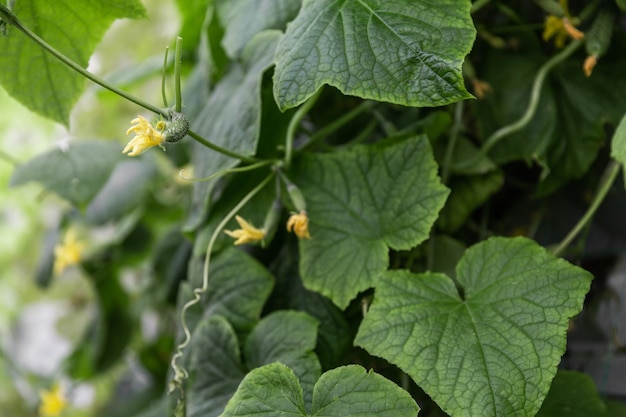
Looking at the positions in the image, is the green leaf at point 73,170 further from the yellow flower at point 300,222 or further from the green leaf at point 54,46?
the yellow flower at point 300,222

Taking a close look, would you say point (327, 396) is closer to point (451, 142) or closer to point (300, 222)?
point (300, 222)

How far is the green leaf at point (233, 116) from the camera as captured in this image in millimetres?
708

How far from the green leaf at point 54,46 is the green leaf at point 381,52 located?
0.72 ft

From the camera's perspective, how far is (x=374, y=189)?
2.24 ft

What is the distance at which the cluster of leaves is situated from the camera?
21.1 inches

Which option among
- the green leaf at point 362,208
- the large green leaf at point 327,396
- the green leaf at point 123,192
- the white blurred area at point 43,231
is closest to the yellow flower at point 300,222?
the green leaf at point 362,208

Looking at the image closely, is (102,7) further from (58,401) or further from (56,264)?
(58,401)

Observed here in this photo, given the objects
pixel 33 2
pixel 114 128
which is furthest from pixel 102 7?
pixel 114 128

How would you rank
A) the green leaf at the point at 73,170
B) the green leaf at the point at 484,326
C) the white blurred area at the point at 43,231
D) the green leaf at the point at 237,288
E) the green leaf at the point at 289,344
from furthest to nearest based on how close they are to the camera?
the white blurred area at the point at 43,231 < the green leaf at the point at 73,170 < the green leaf at the point at 237,288 < the green leaf at the point at 289,344 < the green leaf at the point at 484,326

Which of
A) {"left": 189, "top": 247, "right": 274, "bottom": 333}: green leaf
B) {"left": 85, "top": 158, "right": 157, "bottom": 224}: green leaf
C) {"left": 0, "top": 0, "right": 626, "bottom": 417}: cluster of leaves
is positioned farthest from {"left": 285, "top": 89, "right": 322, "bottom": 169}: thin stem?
{"left": 85, "top": 158, "right": 157, "bottom": 224}: green leaf

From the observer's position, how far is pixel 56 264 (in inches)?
47.3

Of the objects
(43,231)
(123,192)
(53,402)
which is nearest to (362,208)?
(123,192)

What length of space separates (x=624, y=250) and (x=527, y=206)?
140 millimetres

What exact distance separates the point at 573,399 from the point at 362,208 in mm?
272
